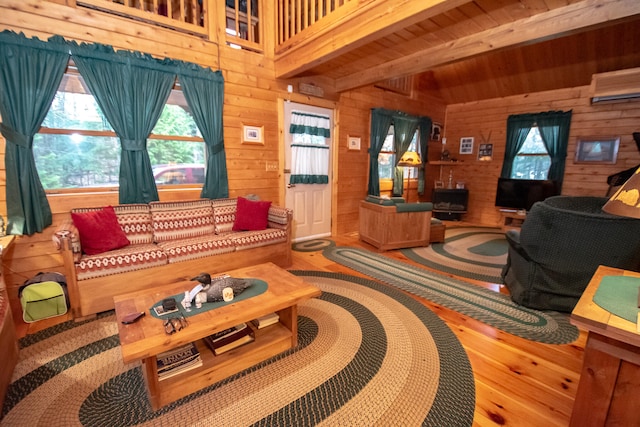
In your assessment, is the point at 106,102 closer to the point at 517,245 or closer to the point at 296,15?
the point at 296,15

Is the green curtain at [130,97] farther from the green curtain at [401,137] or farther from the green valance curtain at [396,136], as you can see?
the green curtain at [401,137]

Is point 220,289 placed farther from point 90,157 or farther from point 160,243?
point 90,157

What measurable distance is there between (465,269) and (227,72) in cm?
377

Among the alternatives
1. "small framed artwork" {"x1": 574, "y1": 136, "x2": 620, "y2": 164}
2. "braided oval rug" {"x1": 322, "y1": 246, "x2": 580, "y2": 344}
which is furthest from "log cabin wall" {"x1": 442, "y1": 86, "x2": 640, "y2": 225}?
"braided oval rug" {"x1": 322, "y1": 246, "x2": 580, "y2": 344}

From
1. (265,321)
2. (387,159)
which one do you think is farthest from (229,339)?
(387,159)

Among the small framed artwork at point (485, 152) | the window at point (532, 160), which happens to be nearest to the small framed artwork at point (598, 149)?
the window at point (532, 160)

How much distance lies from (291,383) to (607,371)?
1401 millimetres

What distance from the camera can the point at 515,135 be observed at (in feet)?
18.5

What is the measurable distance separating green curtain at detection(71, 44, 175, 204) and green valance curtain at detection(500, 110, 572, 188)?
19.7ft

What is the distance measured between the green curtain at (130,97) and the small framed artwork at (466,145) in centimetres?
594

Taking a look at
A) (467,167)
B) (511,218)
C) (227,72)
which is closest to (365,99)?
(227,72)

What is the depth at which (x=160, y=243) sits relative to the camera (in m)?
2.88

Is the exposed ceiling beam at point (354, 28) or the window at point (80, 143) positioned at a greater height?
the exposed ceiling beam at point (354, 28)

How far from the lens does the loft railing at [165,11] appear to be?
2784 mm
